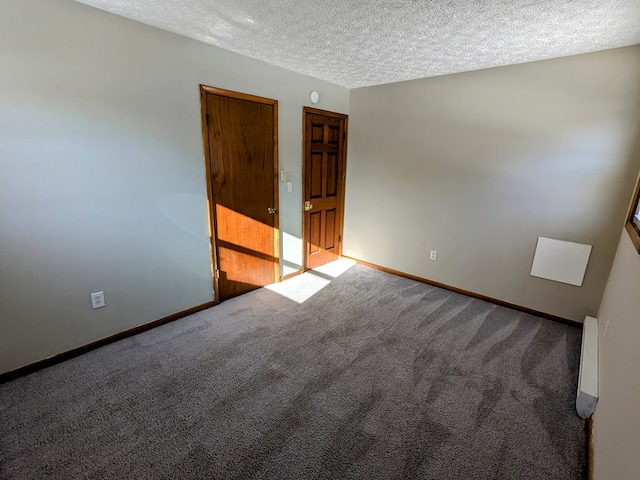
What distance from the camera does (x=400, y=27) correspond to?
2006 millimetres

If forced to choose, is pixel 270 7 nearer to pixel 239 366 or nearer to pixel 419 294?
pixel 239 366

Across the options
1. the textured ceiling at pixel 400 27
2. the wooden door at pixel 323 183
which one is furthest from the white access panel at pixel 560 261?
the wooden door at pixel 323 183

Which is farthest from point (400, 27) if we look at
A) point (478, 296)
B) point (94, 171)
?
point (478, 296)

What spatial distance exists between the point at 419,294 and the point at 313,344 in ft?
5.00

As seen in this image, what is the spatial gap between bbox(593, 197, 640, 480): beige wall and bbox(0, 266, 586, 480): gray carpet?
266 mm

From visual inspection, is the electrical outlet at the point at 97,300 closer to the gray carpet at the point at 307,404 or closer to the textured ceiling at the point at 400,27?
the gray carpet at the point at 307,404

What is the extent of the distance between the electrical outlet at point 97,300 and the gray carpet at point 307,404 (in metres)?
0.35

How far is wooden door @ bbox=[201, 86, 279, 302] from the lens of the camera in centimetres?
268

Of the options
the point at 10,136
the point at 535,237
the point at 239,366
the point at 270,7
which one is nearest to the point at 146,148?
the point at 10,136

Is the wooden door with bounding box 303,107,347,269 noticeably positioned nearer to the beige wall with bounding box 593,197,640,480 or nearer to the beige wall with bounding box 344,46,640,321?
the beige wall with bounding box 344,46,640,321

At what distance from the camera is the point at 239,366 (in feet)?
7.00

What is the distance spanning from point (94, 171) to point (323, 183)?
2431 mm

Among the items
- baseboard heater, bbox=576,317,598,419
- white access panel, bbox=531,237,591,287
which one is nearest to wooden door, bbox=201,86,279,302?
white access panel, bbox=531,237,591,287

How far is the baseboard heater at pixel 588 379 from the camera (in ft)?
5.61
